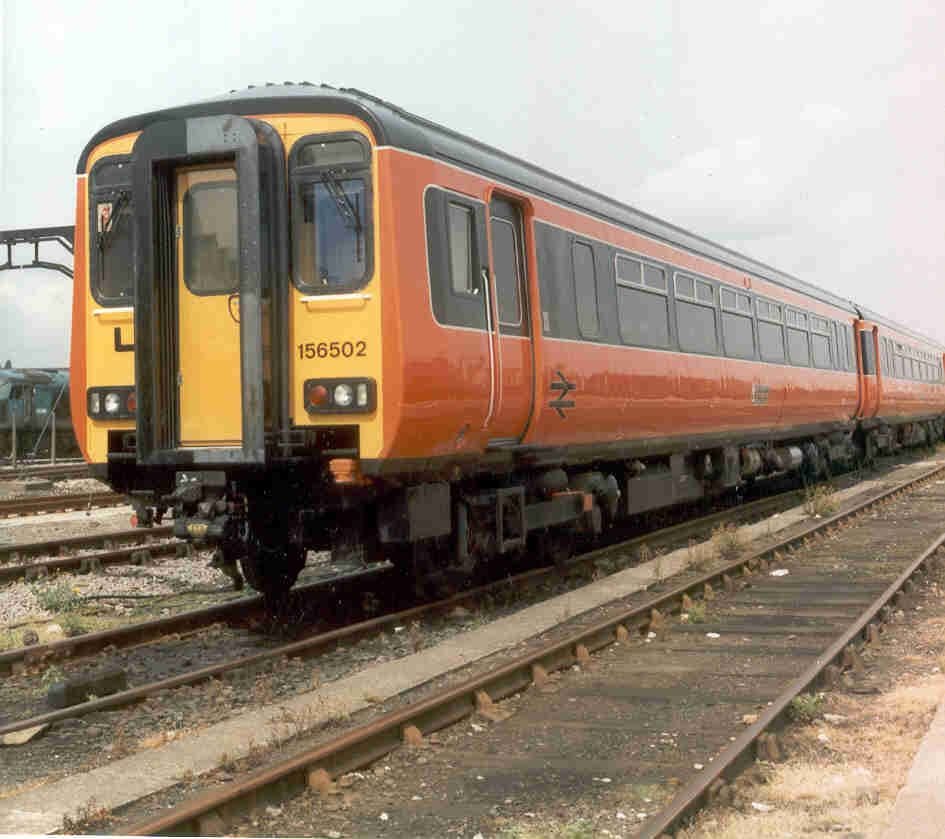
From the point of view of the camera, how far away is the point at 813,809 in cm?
477

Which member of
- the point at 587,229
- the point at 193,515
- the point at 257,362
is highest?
the point at 587,229

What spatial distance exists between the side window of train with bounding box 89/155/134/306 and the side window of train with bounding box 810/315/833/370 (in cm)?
1369

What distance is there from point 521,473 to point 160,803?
536cm

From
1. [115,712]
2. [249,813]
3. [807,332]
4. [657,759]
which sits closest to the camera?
[249,813]

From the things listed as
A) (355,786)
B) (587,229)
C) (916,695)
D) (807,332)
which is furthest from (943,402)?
(355,786)

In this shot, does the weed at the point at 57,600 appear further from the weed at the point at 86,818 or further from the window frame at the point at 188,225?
the weed at the point at 86,818

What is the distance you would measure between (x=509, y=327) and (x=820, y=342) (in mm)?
12576

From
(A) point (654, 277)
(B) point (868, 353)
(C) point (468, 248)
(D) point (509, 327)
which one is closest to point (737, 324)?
(A) point (654, 277)

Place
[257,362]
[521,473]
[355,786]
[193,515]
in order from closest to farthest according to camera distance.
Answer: [355,786]
[257,362]
[193,515]
[521,473]

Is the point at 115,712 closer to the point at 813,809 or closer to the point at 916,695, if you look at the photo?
the point at 813,809

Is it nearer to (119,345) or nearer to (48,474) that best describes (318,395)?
(119,345)

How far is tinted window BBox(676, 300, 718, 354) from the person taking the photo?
43.4 ft

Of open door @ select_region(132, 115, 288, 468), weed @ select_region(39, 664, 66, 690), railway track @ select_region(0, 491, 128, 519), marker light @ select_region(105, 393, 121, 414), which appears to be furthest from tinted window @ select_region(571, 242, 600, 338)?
railway track @ select_region(0, 491, 128, 519)

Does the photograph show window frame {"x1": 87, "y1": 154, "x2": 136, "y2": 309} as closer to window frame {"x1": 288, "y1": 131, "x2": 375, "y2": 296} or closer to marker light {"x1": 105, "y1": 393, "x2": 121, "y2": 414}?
marker light {"x1": 105, "y1": 393, "x2": 121, "y2": 414}
